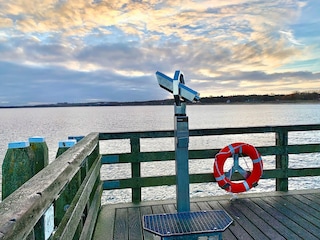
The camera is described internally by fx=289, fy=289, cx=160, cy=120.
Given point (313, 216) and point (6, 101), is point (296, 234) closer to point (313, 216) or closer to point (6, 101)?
point (313, 216)

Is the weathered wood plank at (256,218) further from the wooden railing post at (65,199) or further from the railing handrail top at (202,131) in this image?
the wooden railing post at (65,199)

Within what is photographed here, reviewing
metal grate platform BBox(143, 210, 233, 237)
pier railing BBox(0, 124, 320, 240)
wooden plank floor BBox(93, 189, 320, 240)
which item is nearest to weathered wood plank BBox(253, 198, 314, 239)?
wooden plank floor BBox(93, 189, 320, 240)

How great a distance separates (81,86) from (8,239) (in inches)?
1339

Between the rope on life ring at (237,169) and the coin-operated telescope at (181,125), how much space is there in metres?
1.01

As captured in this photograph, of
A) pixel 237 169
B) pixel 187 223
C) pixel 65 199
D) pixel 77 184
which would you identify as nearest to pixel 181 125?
pixel 187 223

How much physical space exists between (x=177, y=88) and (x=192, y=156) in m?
1.42

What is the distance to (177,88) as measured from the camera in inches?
87.7

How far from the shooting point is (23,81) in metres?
28.3

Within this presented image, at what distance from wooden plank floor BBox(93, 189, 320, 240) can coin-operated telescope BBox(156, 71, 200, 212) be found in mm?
485

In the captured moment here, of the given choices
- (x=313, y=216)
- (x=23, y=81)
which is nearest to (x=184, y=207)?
(x=313, y=216)

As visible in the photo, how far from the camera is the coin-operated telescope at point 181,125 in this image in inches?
87.7

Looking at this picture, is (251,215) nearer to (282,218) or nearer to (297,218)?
(282,218)

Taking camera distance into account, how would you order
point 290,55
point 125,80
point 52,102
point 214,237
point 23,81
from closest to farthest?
point 214,237 → point 290,55 → point 125,80 → point 23,81 → point 52,102

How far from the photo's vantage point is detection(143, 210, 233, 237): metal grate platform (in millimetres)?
1967
